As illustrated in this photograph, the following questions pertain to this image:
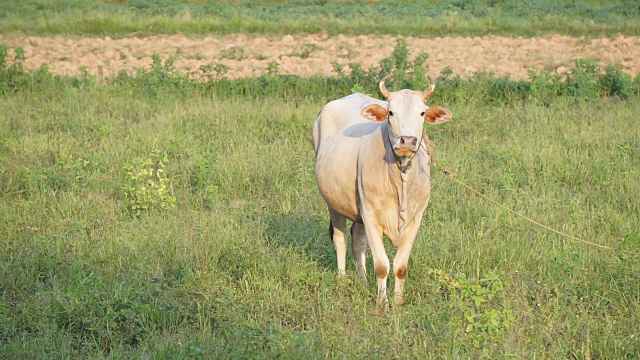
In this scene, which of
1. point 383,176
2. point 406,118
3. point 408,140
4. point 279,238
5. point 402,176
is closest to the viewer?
point 408,140

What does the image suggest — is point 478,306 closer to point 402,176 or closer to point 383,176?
point 402,176

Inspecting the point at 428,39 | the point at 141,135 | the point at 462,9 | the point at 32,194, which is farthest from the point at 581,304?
the point at 462,9

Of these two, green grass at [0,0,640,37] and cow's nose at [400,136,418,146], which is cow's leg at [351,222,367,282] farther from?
green grass at [0,0,640,37]

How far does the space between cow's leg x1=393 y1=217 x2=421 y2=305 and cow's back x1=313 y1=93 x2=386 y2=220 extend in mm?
451

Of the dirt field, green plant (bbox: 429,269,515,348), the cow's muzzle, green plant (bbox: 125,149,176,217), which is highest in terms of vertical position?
the cow's muzzle

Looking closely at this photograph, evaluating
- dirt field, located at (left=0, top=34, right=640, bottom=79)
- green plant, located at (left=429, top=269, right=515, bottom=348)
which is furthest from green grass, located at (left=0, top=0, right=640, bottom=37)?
green plant, located at (left=429, top=269, right=515, bottom=348)

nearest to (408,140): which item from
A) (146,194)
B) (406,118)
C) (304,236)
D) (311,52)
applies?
(406,118)

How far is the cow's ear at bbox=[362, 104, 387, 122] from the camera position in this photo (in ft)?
17.8

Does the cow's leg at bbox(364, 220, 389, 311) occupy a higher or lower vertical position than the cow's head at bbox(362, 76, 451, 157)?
lower

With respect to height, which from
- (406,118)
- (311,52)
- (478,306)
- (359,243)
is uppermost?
(406,118)

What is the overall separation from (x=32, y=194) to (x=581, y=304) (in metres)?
4.96

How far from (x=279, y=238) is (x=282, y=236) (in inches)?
2.8

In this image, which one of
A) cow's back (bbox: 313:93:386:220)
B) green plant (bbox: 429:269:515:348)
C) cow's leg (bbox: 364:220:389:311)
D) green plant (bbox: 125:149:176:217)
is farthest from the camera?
green plant (bbox: 125:149:176:217)

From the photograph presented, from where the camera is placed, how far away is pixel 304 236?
6879mm
